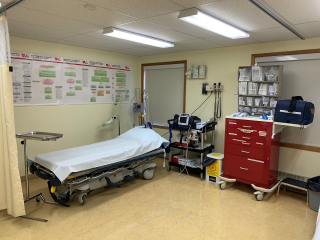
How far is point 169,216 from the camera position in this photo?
10.2ft

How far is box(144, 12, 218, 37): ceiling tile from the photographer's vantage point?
110 inches

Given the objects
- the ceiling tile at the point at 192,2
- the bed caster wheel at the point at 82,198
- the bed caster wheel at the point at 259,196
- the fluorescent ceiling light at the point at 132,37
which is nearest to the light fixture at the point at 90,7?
the fluorescent ceiling light at the point at 132,37

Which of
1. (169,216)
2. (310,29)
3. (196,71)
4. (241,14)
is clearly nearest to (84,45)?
(196,71)

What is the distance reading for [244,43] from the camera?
4199 mm

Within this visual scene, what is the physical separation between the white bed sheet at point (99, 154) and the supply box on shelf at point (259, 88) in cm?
160

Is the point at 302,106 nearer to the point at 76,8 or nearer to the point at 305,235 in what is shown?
the point at 305,235

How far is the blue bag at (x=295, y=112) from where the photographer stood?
323cm

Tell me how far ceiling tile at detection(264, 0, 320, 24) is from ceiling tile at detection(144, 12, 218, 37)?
3.30 ft

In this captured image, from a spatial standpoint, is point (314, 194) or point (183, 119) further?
point (183, 119)


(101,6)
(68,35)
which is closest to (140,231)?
(101,6)

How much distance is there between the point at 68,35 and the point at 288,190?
4297 millimetres

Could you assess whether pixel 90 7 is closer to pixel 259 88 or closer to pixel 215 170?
pixel 259 88

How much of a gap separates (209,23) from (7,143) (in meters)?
2.74

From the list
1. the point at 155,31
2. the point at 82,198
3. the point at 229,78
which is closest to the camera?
the point at 82,198
